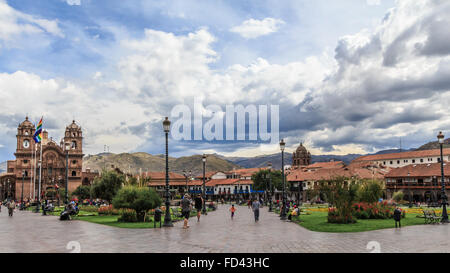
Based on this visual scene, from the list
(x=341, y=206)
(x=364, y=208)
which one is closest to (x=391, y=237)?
(x=341, y=206)

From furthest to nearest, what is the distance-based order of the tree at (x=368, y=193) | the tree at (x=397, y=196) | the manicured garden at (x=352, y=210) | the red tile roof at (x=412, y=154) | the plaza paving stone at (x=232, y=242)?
the red tile roof at (x=412, y=154) < the tree at (x=397, y=196) < the tree at (x=368, y=193) < the manicured garden at (x=352, y=210) < the plaza paving stone at (x=232, y=242)

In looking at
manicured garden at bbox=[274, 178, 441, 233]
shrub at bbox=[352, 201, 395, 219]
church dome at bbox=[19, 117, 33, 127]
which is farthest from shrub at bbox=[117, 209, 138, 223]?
church dome at bbox=[19, 117, 33, 127]

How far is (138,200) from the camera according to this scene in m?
23.2

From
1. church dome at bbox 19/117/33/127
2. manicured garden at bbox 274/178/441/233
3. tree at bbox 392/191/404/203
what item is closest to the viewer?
manicured garden at bbox 274/178/441/233

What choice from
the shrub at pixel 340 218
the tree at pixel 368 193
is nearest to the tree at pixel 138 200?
the shrub at pixel 340 218

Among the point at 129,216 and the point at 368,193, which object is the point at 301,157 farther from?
the point at 129,216

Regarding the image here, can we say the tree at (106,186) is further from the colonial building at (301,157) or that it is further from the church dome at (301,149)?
the church dome at (301,149)

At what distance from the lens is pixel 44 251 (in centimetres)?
1201

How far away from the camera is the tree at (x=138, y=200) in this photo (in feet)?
76.5

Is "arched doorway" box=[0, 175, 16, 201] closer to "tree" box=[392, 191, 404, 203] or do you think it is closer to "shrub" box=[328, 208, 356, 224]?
"tree" box=[392, 191, 404, 203]

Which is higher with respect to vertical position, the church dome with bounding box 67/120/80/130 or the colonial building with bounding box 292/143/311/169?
the church dome with bounding box 67/120/80/130

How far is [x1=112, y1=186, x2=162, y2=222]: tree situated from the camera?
23328 millimetres
